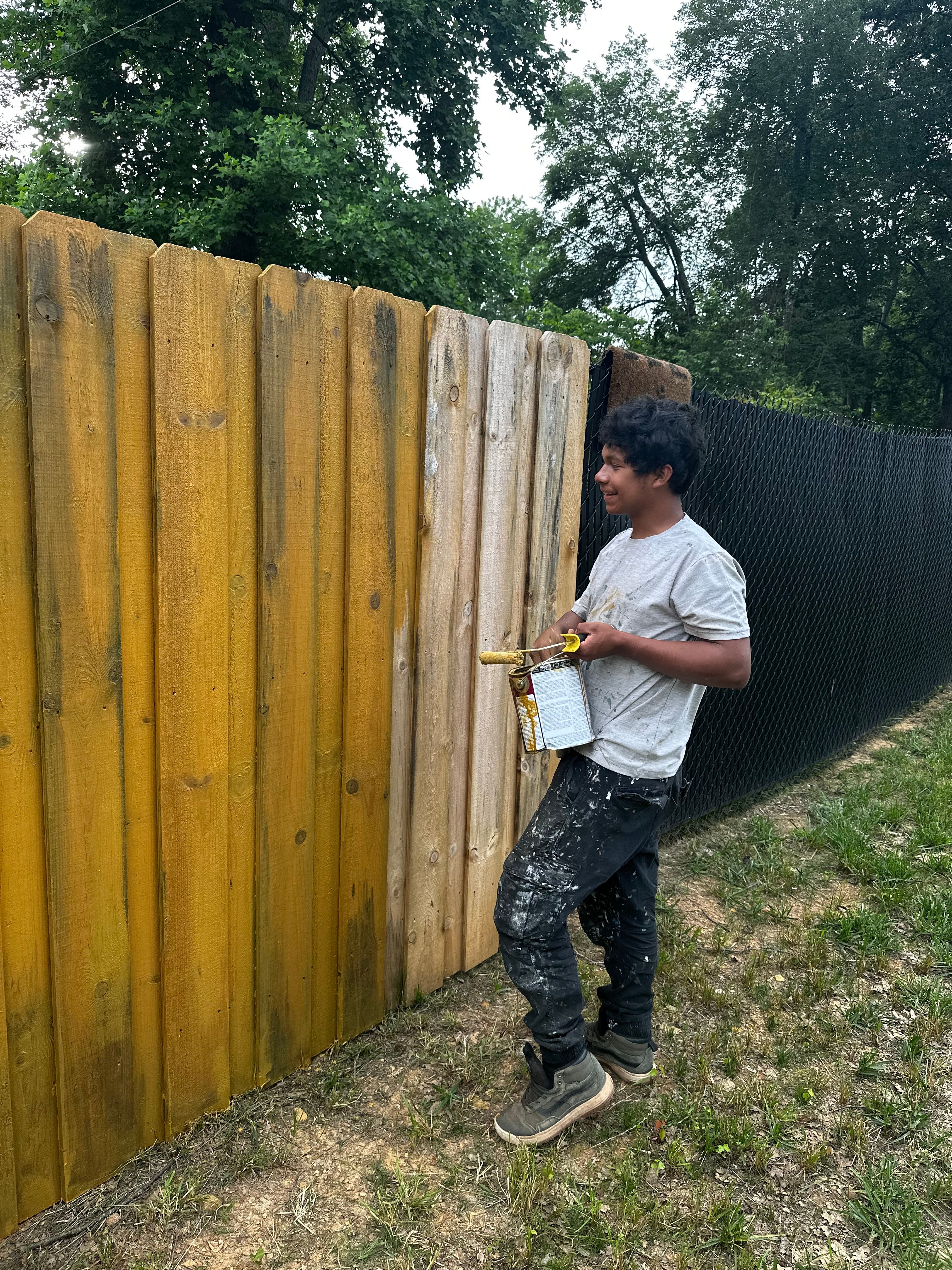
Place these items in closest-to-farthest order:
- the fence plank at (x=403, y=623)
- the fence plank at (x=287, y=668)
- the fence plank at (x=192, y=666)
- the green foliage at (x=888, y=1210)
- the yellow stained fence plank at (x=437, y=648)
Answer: the fence plank at (x=192, y=666)
the green foliage at (x=888, y=1210)
the fence plank at (x=287, y=668)
the fence plank at (x=403, y=623)
the yellow stained fence plank at (x=437, y=648)

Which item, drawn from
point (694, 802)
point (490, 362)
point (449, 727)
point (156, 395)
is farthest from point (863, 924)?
point (156, 395)

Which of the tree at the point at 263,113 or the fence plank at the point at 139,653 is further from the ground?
the tree at the point at 263,113

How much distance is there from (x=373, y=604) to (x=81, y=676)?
2.66 feet

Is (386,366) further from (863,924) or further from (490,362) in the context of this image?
(863,924)

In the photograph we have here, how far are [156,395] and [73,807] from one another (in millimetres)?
870

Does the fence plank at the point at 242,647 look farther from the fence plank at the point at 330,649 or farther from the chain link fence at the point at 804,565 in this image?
the chain link fence at the point at 804,565

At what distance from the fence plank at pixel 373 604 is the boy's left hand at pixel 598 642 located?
626 millimetres

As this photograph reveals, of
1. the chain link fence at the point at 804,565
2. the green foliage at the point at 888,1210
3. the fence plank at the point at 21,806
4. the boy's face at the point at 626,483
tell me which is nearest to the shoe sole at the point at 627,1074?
the green foliage at the point at 888,1210

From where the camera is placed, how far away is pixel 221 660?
1.99 m

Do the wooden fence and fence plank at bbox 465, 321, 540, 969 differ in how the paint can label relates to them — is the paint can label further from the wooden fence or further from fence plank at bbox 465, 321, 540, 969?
fence plank at bbox 465, 321, 540, 969

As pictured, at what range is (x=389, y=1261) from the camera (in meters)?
1.81

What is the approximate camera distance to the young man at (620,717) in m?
1.99

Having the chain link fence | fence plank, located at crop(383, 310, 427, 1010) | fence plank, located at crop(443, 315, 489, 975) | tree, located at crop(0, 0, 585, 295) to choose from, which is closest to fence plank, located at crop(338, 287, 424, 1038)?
fence plank, located at crop(383, 310, 427, 1010)

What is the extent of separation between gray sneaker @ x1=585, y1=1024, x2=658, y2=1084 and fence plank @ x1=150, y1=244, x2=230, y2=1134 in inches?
40.9
